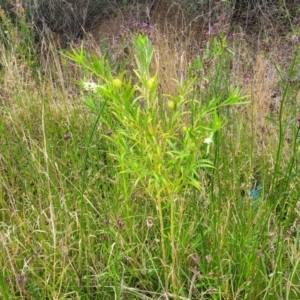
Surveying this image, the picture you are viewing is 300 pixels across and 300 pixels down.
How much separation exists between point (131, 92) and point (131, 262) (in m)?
A: 0.58

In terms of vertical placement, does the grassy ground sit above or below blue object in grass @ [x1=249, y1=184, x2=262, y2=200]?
above

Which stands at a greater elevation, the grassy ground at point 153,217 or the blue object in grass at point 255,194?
the grassy ground at point 153,217

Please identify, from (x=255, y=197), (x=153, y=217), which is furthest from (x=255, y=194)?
(x=153, y=217)

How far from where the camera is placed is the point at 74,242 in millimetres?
1417

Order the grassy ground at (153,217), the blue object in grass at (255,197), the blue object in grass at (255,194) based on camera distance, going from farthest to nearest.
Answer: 1. the blue object in grass at (255,194)
2. the blue object in grass at (255,197)
3. the grassy ground at (153,217)

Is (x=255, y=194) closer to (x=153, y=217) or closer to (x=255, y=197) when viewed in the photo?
(x=255, y=197)

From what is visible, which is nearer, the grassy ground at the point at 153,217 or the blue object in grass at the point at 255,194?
the grassy ground at the point at 153,217

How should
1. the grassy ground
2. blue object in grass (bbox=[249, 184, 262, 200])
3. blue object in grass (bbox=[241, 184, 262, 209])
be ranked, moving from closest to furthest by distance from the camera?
the grassy ground
blue object in grass (bbox=[241, 184, 262, 209])
blue object in grass (bbox=[249, 184, 262, 200])

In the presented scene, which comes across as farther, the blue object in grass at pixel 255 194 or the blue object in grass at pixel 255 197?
the blue object in grass at pixel 255 194

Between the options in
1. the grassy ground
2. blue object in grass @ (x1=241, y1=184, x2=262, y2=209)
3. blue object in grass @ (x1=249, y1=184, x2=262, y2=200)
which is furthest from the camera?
blue object in grass @ (x1=249, y1=184, x2=262, y2=200)

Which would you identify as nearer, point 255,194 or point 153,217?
point 153,217

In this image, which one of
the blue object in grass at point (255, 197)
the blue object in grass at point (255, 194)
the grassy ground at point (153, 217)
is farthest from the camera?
the blue object in grass at point (255, 194)

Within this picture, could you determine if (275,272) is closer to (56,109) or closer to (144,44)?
(144,44)

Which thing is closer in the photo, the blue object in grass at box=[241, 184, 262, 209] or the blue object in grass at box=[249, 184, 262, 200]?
the blue object in grass at box=[241, 184, 262, 209]
